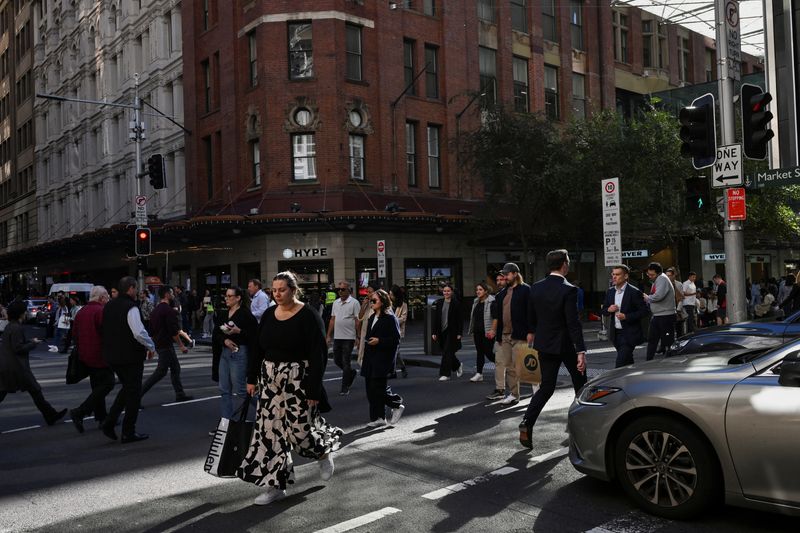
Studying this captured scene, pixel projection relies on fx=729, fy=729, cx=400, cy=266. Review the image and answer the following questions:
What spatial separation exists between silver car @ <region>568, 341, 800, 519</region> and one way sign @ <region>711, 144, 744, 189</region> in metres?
6.01

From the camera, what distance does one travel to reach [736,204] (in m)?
10.7

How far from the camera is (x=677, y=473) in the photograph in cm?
489

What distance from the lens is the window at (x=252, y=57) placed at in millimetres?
29500

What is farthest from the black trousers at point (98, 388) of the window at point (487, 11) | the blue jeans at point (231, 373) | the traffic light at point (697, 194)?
the window at point (487, 11)

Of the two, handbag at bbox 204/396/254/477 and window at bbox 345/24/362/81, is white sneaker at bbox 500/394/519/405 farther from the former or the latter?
window at bbox 345/24/362/81

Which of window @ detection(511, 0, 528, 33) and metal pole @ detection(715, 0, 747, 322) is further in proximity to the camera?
window @ detection(511, 0, 528, 33)

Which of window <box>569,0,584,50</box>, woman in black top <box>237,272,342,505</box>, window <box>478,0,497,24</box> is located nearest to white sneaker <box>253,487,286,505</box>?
woman in black top <box>237,272,342,505</box>

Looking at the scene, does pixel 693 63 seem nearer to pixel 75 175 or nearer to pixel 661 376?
pixel 75 175

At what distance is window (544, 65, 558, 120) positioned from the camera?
36.2 meters

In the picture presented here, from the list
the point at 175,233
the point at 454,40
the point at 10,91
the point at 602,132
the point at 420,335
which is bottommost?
the point at 420,335

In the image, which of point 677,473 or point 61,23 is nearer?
point 677,473

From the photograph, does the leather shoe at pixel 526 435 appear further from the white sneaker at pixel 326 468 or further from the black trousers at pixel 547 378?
the white sneaker at pixel 326 468

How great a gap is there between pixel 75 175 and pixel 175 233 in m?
23.3

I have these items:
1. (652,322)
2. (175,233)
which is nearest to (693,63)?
(175,233)
